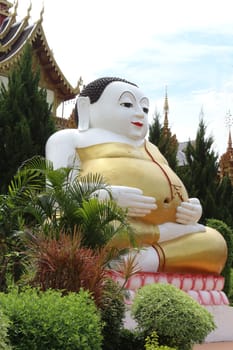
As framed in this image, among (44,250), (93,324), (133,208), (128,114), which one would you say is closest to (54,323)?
(93,324)

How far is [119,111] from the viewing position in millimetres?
8781

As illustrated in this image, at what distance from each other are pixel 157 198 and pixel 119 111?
4.99 ft

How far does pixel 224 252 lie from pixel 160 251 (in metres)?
1.17

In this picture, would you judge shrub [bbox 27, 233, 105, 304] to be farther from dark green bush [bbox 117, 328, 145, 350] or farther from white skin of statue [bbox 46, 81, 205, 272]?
white skin of statue [bbox 46, 81, 205, 272]

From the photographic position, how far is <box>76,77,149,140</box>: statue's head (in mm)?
8797

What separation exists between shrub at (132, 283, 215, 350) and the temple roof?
13920 mm

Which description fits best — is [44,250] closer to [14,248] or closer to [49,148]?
[14,248]

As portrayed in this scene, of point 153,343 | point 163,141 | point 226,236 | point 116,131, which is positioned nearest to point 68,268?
point 153,343

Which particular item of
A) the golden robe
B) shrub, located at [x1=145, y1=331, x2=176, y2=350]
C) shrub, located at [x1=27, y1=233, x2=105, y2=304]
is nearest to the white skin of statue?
the golden robe

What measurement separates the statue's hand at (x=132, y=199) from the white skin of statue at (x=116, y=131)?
2cm

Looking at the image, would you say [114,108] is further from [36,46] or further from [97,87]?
[36,46]

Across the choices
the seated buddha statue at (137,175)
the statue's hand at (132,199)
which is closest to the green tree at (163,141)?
the seated buddha statue at (137,175)

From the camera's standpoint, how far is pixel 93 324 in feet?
14.6

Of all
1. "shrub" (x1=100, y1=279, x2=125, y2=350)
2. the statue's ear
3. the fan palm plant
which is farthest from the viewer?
the statue's ear
